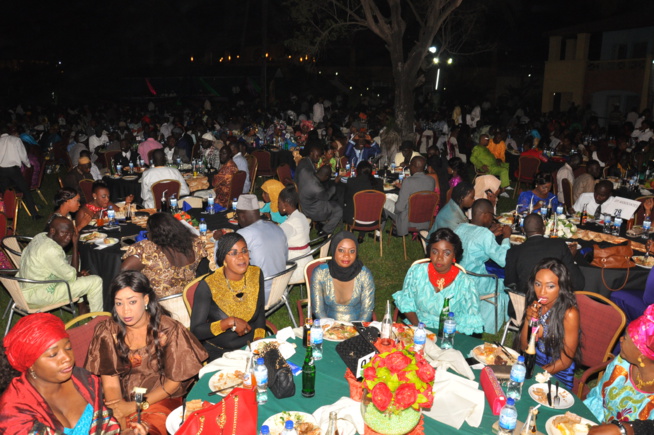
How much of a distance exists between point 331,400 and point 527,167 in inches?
362

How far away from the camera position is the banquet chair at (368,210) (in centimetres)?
763

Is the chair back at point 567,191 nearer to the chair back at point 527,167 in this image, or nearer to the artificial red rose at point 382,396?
the chair back at point 527,167

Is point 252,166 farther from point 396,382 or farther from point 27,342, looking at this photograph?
point 396,382

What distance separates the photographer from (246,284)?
13.9ft

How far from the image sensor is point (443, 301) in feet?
14.1

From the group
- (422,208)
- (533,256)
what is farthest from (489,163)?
(533,256)

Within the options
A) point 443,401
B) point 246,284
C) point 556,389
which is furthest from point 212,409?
point 556,389

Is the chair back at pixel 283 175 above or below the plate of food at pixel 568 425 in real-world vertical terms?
A: above

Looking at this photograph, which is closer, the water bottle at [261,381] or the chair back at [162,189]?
the water bottle at [261,381]

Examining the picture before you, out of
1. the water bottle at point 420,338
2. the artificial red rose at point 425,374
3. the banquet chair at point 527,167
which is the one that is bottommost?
the water bottle at point 420,338

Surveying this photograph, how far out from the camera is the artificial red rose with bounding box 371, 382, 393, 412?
2432 mm

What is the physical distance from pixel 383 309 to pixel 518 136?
9.54 metres

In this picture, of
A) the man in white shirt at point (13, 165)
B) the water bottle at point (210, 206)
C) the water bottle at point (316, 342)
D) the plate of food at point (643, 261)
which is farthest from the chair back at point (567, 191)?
the man in white shirt at point (13, 165)

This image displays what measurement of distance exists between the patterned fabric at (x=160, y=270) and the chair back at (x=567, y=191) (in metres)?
6.15
